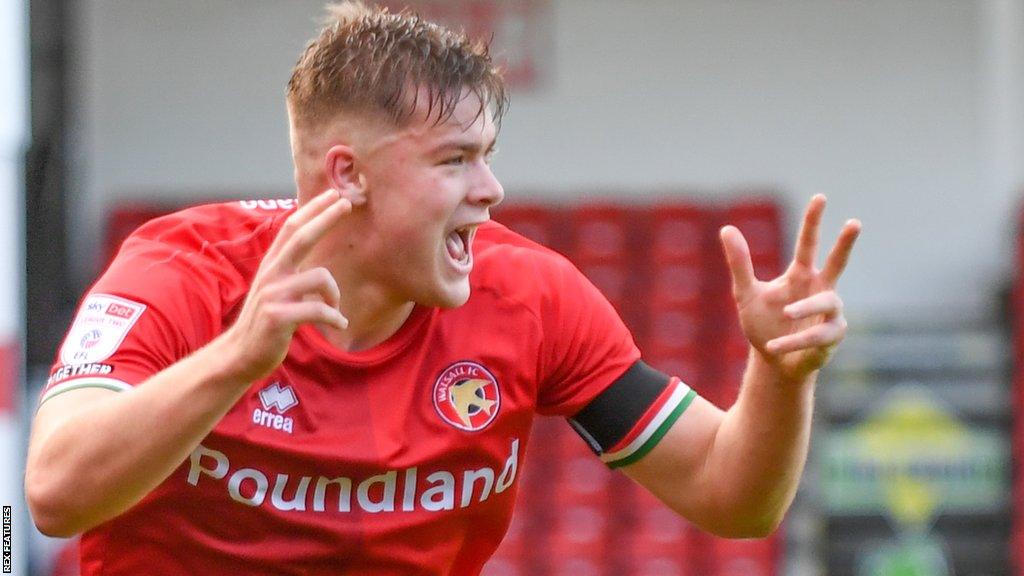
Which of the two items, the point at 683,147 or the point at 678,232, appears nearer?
the point at 678,232

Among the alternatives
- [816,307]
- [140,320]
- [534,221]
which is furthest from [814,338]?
[534,221]

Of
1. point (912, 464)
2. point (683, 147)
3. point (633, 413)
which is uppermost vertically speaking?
point (683, 147)

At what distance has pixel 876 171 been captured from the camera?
841 cm

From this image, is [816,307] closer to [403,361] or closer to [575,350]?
[575,350]

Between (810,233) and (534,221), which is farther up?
(810,233)

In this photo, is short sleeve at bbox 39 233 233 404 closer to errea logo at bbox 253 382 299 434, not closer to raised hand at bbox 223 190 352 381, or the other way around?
errea logo at bbox 253 382 299 434

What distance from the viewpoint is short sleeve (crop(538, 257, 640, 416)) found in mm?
2697

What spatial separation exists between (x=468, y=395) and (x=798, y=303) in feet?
1.83

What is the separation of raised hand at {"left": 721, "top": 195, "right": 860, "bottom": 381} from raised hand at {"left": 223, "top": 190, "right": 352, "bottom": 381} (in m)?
0.65

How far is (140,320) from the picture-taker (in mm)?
2381

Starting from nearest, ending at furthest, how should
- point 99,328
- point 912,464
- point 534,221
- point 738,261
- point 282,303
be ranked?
point 282,303 → point 99,328 → point 738,261 → point 912,464 → point 534,221

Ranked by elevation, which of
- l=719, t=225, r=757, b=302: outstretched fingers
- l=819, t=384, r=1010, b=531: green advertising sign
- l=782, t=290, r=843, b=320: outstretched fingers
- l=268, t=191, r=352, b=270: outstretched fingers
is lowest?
l=819, t=384, r=1010, b=531: green advertising sign

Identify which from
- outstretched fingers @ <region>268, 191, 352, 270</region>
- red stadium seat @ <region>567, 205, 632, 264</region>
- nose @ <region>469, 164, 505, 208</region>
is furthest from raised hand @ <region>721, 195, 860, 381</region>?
red stadium seat @ <region>567, 205, 632, 264</region>

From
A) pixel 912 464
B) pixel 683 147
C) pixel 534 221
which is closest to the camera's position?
pixel 912 464
